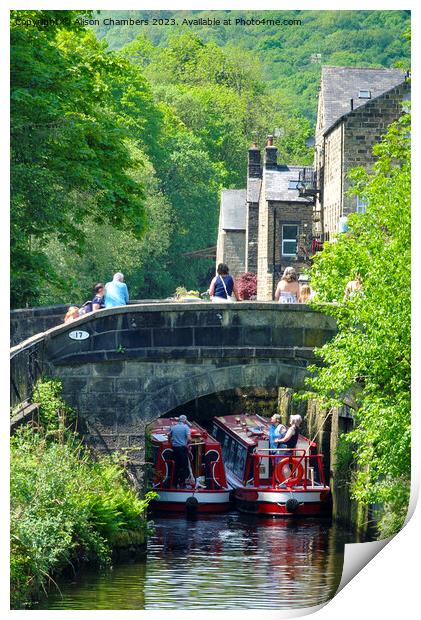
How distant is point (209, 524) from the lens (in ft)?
91.5

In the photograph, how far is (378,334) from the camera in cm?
2097

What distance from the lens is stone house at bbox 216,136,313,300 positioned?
26000 millimetres

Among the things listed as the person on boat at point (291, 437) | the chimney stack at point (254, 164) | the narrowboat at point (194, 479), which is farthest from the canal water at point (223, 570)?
the chimney stack at point (254, 164)

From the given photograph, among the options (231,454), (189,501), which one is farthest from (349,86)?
(231,454)

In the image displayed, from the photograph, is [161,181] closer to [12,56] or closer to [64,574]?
[12,56]

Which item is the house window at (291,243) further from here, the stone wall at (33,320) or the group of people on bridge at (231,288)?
the stone wall at (33,320)

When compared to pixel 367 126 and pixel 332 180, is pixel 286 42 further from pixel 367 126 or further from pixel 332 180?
pixel 367 126

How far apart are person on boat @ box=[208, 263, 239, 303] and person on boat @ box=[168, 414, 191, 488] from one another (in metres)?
5.20

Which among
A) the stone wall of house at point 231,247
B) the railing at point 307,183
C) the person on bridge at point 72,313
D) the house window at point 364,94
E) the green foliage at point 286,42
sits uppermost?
the house window at point 364,94

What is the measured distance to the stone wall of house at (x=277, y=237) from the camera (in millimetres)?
26641

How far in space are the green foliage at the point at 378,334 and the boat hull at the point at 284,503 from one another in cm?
625

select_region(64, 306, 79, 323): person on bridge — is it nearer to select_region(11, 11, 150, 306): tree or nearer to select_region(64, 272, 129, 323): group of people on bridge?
select_region(64, 272, 129, 323): group of people on bridge

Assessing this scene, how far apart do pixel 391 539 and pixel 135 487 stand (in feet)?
15.3
